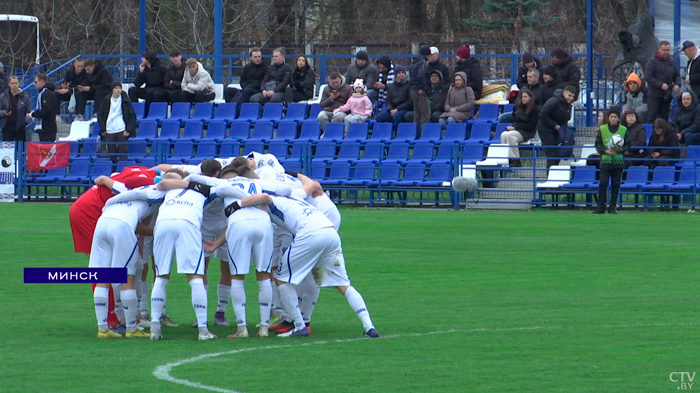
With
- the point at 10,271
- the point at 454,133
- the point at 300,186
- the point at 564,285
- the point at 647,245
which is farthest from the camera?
the point at 454,133

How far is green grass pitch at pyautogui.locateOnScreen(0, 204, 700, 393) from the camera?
26.3ft

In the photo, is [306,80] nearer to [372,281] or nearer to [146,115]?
[146,115]

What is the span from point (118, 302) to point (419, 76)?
607 inches

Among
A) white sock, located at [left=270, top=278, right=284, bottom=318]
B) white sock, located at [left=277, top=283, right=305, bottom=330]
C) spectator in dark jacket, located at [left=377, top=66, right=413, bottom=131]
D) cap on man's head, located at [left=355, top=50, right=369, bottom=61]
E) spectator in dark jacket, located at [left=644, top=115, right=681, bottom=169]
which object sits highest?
cap on man's head, located at [left=355, top=50, right=369, bottom=61]

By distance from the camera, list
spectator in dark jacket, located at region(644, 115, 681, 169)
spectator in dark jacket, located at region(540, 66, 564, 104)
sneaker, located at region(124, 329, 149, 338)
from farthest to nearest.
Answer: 1. spectator in dark jacket, located at region(540, 66, 564, 104)
2. spectator in dark jacket, located at region(644, 115, 681, 169)
3. sneaker, located at region(124, 329, 149, 338)

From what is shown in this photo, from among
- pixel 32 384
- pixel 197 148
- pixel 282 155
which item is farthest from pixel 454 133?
pixel 32 384

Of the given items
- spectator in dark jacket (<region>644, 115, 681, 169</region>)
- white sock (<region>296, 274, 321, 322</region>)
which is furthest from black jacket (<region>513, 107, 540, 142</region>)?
white sock (<region>296, 274, 321, 322</region>)

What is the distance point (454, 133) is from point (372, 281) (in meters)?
12.2

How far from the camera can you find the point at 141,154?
2622cm

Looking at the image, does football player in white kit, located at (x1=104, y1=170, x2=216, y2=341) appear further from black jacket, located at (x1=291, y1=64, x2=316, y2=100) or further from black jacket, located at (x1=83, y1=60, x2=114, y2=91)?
black jacket, located at (x1=83, y1=60, x2=114, y2=91)

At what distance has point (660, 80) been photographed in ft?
76.9

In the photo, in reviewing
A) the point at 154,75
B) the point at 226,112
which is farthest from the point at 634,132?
the point at 154,75

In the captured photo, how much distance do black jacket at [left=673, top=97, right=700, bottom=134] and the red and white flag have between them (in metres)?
14.2

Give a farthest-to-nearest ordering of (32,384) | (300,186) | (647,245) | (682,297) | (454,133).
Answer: (454,133), (647,245), (682,297), (300,186), (32,384)
